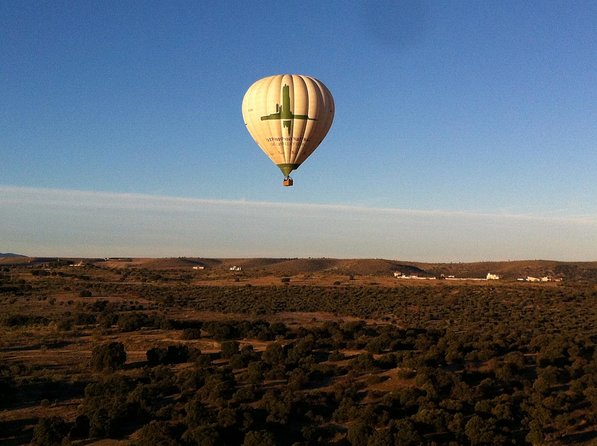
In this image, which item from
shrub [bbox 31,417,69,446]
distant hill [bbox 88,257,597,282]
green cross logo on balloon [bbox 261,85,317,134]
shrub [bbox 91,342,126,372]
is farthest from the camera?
distant hill [bbox 88,257,597,282]

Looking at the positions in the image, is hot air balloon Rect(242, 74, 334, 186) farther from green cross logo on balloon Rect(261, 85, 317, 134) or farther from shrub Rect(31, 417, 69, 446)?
shrub Rect(31, 417, 69, 446)

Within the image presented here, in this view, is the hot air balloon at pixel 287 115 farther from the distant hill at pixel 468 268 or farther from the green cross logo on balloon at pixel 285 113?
the distant hill at pixel 468 268

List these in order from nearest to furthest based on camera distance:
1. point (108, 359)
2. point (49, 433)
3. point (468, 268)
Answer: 1. point (49, 433)
2. point (108, 359)
3. point (468, 268)

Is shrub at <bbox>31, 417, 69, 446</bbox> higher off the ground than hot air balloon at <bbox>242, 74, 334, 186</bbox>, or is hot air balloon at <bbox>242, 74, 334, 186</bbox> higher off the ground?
hot air balloon at <bbox>242, 74, 334, 186</bbox>

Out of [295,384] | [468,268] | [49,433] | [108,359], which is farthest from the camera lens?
[468,268]

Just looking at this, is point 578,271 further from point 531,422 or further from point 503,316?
point 531,422

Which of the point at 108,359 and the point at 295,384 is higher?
the point at 108,359

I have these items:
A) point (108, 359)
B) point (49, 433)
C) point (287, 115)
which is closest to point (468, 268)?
point (287, 115)

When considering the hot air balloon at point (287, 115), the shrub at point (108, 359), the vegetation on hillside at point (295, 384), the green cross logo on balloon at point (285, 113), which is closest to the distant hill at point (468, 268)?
the vegetation on hillside at point (295, 384)

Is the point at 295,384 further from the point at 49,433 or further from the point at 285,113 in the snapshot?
the point at 285,113

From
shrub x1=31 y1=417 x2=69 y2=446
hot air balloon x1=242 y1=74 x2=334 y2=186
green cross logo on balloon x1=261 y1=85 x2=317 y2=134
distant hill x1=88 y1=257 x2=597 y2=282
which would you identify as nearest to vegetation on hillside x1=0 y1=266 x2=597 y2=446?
shrub x1=31 y1=417 x2=69 y2=446
